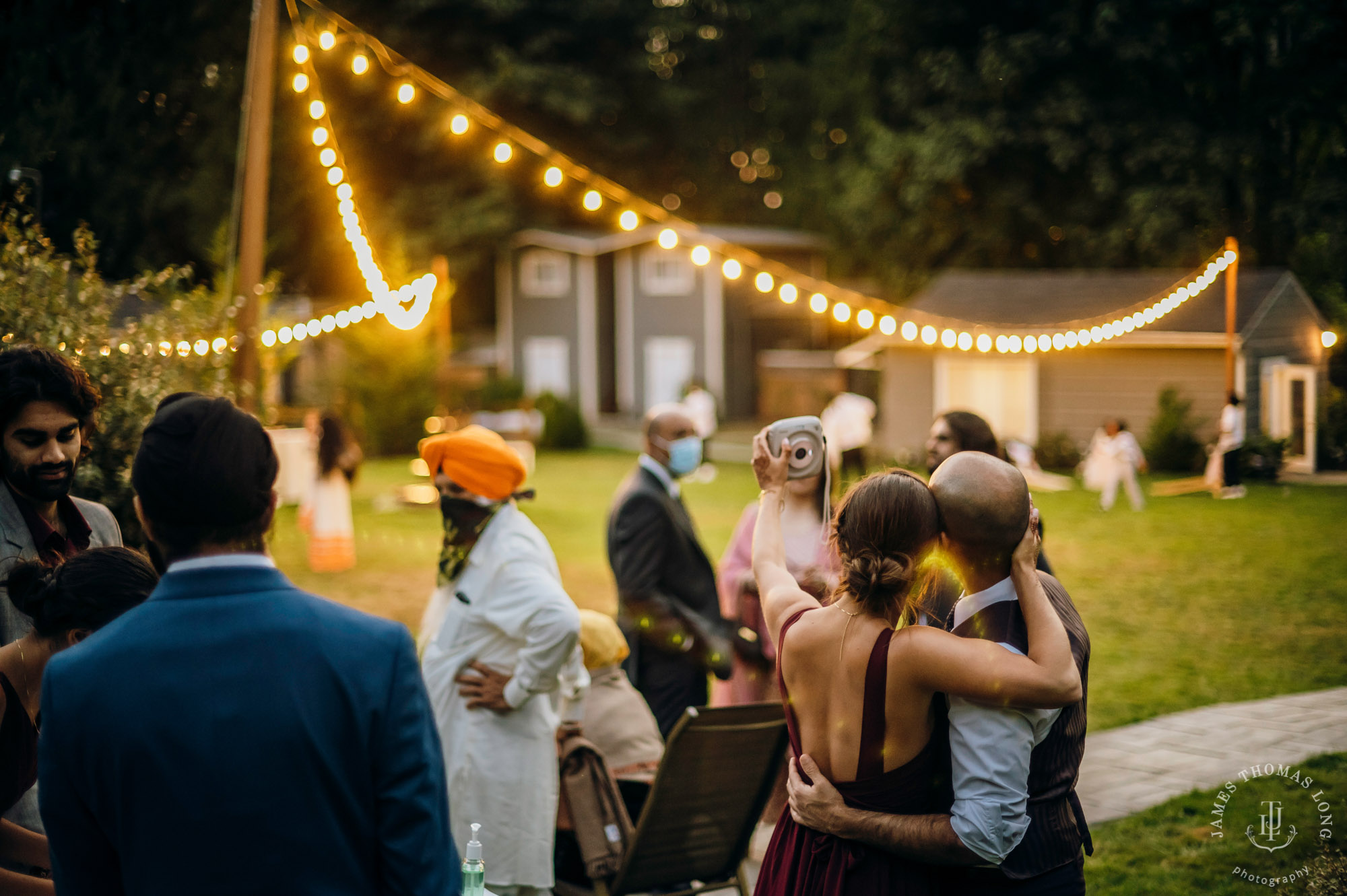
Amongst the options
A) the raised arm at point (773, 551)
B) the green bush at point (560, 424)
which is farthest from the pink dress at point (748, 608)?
the green bush at point (560, 424)

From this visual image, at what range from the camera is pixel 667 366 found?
111 feet

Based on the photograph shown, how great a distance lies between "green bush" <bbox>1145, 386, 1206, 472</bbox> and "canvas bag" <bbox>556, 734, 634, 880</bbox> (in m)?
6.03

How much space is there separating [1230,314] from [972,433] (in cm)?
433

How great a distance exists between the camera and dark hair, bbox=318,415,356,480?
39.4ft

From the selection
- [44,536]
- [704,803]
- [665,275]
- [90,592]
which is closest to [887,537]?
[90,592]

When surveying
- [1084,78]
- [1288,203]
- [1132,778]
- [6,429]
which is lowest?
[1132,778]

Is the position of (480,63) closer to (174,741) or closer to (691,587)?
(691,587)

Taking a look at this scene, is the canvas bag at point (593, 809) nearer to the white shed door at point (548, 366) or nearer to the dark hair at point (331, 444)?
the dark hair at point (331, 444)

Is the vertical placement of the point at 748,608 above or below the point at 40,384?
below

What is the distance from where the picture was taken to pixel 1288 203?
688cm

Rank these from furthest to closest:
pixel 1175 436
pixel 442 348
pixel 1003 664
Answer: pixel 442 348
pixel 1175 436
pixel 1003 664

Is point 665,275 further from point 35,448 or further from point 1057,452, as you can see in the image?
point 35,448

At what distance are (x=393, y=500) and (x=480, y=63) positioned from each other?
887 inches

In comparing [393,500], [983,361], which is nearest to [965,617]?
[393,500]
